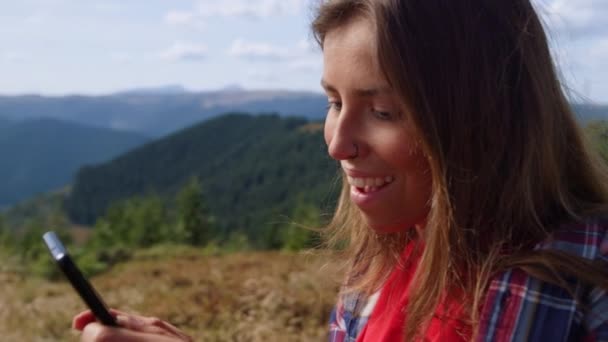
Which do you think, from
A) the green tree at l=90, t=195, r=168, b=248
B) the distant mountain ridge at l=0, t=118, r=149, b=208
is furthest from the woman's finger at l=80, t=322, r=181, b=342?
the distant mountain ridge at l=0, t=118, r=149, b=208

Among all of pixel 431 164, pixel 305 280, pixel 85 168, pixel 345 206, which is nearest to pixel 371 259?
pixel 345 206

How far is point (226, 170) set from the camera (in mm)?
81250

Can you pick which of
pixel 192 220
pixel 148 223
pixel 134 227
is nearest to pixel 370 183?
pixel 192 220

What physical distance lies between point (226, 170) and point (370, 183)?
80667 mm

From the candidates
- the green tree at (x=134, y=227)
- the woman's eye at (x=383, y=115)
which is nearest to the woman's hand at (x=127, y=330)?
the woman's eye at (x=383, y=115)

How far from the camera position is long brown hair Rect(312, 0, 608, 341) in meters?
1.02

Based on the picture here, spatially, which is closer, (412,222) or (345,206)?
(412,222)

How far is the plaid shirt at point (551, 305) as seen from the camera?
35.6 inches

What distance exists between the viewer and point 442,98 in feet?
3.36

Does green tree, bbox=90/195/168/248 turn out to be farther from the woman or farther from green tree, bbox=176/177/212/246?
the woman

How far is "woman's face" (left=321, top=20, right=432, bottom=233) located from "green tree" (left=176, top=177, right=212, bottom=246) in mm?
20325

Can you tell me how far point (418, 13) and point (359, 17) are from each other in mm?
103

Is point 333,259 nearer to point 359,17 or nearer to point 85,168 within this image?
point 359,17

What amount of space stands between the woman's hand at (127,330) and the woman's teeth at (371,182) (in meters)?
0.41
